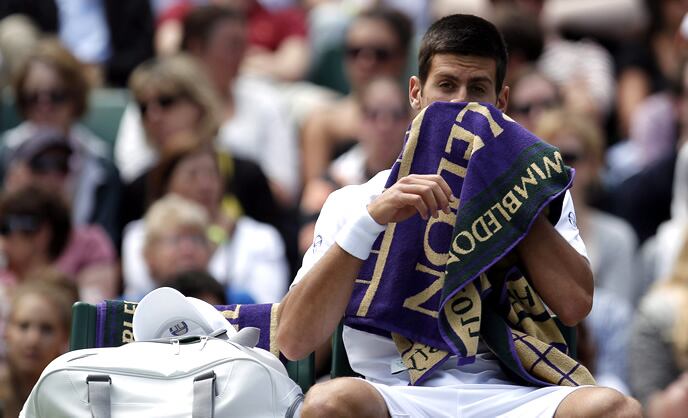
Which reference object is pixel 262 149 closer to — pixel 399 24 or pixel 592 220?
pixel 399 24

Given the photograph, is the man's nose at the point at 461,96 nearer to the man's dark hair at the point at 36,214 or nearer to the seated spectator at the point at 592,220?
the seated spectator at the point at 592,220

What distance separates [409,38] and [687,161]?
199 cm

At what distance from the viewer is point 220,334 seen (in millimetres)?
4906

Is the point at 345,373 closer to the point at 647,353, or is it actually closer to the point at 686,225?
the point at 647,353

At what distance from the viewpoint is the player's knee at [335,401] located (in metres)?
4.44

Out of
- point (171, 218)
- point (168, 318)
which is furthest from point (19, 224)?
point (168, 318)

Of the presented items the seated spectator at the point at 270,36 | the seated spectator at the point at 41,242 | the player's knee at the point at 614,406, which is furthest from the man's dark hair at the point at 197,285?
the seated spectator at the point at 270,36

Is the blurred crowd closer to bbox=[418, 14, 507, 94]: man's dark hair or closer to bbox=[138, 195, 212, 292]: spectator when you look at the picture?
bbox=[138, 195, 212, 292]: spectator

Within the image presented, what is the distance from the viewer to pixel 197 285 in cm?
700

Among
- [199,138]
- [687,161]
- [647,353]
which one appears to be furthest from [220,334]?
[687,161]

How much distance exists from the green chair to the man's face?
36.9 inches

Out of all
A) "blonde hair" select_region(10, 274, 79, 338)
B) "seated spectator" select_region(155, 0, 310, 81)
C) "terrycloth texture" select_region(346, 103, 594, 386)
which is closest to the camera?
"terrycloth texture" select_region(346, 103, 594, 386)

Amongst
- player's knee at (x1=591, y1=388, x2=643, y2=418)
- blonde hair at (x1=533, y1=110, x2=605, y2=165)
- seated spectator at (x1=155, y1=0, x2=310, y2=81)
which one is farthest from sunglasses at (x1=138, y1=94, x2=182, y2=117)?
player's knee at (x1=591, y1=388, x2=643, y2=418)

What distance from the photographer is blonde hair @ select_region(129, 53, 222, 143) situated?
912 centimetres
